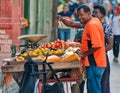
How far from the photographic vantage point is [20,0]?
13.5 meters

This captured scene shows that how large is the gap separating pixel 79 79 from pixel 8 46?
494 centimetres

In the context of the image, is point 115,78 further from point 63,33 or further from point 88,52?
point 63,33

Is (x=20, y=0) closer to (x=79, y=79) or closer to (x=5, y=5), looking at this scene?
(x=5, y=5)

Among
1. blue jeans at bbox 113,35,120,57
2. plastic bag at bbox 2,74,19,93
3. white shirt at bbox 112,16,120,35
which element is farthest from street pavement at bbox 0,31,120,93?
plastic bag at bbox 2,74,19,93

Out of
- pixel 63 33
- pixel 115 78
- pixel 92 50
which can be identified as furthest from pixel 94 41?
pixel 63 33

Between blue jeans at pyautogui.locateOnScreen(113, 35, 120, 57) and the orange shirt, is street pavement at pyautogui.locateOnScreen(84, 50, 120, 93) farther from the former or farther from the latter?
the orange shirt

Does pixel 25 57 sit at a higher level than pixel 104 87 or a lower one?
higher

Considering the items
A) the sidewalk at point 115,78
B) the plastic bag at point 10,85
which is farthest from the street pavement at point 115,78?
the plastic bag at point 10,85

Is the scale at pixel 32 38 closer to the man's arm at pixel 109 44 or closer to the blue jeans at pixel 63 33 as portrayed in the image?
the man's arm at pixel 109 44

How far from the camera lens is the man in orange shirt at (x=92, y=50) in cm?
795

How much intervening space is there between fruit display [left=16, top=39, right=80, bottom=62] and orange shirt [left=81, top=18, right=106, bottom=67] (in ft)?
0.70

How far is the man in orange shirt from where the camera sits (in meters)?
7.95

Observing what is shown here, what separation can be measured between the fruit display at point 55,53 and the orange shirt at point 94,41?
21cm

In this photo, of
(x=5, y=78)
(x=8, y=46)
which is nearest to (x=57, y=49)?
(x=5, y=78)
